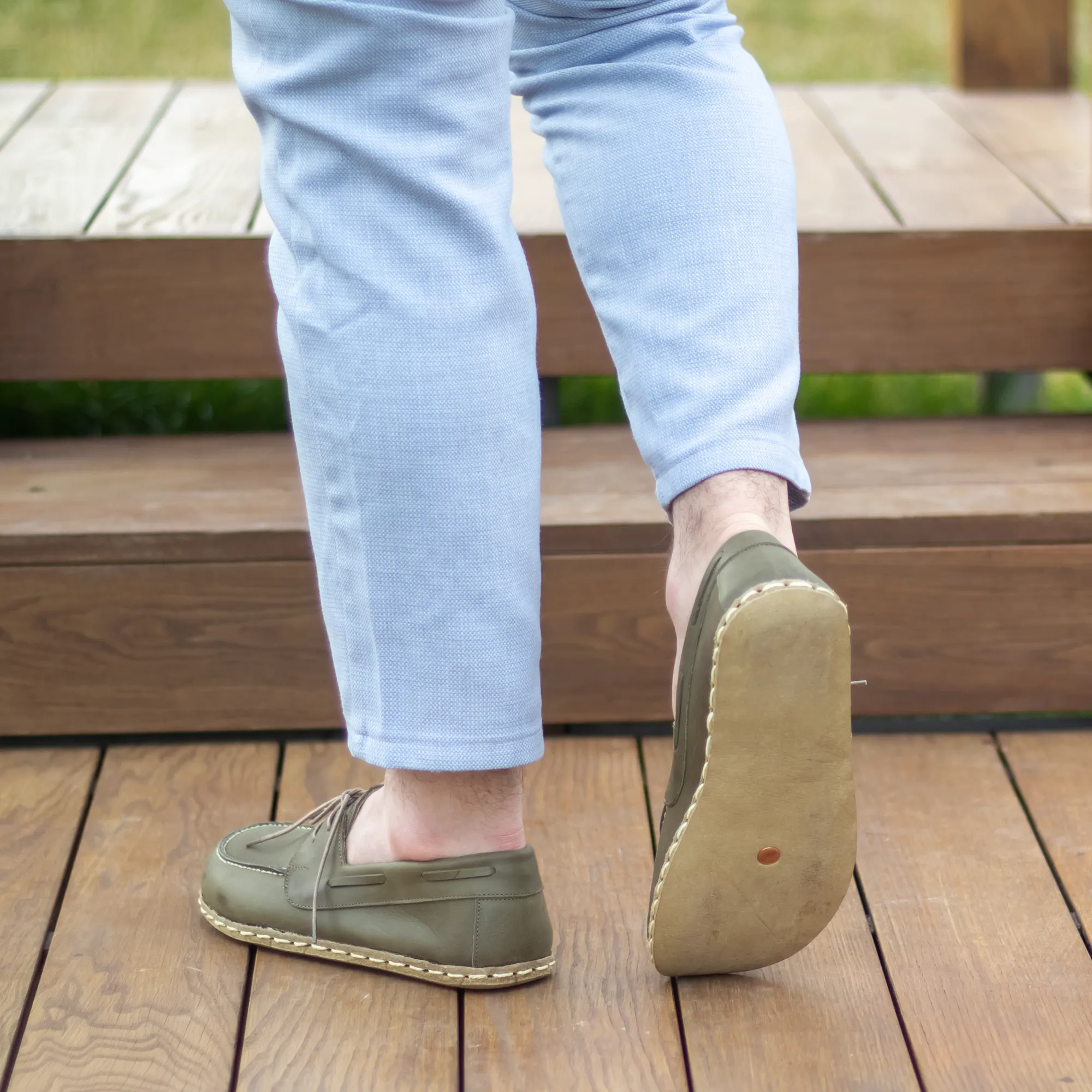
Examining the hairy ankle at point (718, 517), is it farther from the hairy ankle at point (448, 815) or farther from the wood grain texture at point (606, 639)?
the wood grain texture at point (606, 639)

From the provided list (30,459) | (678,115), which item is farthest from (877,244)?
(30,459)

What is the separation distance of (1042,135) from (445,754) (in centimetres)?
139

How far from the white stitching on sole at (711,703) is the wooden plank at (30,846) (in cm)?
41

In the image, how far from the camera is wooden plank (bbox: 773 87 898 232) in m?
1.44

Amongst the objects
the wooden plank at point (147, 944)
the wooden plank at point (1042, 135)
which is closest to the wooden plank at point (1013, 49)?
the wooden plank at point (1042, 135)

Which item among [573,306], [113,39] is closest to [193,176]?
[573,306]

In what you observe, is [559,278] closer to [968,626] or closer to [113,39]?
[968,626]

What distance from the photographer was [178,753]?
1259mm

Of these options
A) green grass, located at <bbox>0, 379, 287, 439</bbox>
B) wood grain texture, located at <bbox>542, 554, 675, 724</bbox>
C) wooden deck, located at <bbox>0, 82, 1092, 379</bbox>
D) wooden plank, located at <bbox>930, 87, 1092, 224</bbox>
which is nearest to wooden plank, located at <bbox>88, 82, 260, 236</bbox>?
wooden deck, located at <bbox>0, 82, 1092, 379</bbox>

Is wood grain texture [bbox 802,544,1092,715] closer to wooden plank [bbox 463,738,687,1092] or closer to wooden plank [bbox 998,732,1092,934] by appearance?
wooden plank [bbox 998,732,1092,934]

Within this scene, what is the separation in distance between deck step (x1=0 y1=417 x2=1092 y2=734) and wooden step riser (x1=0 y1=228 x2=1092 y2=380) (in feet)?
0.58

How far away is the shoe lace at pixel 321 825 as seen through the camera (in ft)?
3.11

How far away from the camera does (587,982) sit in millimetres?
934

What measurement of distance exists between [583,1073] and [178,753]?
56 centimetres
